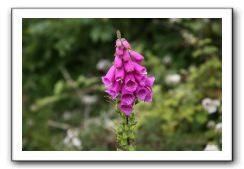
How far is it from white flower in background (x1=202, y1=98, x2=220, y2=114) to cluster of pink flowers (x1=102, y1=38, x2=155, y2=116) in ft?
4.91

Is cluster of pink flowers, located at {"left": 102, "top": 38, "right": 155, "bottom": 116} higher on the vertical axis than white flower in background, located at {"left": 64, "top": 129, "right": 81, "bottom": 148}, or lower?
higher

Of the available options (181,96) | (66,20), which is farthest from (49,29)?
(181,96)

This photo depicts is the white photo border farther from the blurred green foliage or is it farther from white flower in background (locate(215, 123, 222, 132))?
the blurred green foliage

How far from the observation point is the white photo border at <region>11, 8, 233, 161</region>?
173 inches

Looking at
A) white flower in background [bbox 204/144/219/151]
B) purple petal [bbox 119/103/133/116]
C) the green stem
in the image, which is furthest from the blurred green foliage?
purple petal [bbox 119/103/133/116]

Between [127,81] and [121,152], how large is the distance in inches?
30.6

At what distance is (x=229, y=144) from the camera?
174 inches

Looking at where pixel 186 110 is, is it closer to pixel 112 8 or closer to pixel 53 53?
pixel 112 8

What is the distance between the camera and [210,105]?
5105 millimetres

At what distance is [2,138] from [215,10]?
1.66 meters

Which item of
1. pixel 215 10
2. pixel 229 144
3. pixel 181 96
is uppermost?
pixel 215 10

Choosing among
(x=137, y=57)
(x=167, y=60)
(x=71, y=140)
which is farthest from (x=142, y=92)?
(x=167, y=60)

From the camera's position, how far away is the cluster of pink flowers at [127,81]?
11.9ft

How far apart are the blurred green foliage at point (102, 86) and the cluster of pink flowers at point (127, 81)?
1.37m
